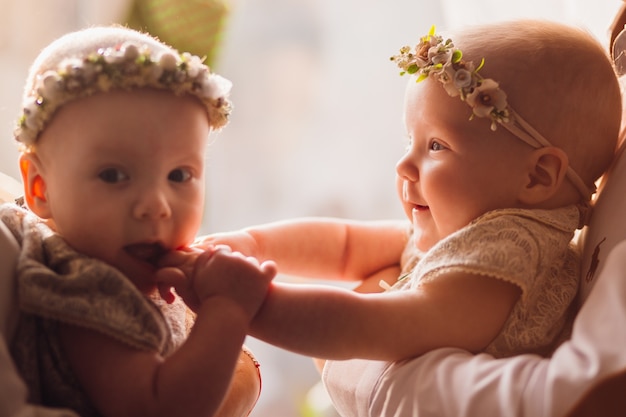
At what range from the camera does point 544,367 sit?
0.85m

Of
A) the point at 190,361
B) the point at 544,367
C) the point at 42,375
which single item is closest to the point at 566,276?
the point at 544,367

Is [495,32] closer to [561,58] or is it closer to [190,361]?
[561,58]

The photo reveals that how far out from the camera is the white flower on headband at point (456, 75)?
1.04 meters

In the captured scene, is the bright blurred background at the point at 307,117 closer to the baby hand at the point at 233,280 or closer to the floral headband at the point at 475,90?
the floral headband at the point at 475,90

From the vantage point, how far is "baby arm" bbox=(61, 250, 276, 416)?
30.7 inches

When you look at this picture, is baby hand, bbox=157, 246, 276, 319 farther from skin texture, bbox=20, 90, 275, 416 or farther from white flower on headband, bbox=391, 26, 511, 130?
white flower on headband, bbox=391, 26, 511, 130

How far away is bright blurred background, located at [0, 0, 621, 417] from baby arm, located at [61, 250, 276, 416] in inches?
36.7

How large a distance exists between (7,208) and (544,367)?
26.0 inches

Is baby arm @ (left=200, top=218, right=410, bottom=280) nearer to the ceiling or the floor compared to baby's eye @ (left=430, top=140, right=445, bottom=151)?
nearer to the floor

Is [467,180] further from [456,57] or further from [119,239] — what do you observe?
[119,239]

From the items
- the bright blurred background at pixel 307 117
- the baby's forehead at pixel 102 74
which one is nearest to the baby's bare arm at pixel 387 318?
the baby's forehead at pixel 102 74

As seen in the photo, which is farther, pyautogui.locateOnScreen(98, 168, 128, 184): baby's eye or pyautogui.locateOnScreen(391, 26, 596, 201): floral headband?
pyautogui.locateOnScreen(391, 26, 596, 201): floral headband

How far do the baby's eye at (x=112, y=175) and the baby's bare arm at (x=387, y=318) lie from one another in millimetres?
220

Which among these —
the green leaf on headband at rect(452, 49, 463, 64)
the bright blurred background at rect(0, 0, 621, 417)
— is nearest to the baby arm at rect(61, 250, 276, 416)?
the green leaf on headband at rect(452, 49, 463, 64)
